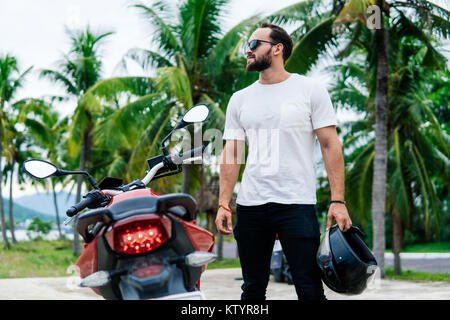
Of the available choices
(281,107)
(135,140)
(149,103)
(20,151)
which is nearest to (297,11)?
(149,103)

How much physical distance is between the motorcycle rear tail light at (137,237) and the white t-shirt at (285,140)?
A: 1001 mm

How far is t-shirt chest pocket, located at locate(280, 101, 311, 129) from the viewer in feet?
8.55

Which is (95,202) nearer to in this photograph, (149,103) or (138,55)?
(149,103)

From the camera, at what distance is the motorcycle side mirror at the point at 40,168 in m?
2.21

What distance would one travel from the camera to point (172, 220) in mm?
1712

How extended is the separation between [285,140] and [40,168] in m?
1.19

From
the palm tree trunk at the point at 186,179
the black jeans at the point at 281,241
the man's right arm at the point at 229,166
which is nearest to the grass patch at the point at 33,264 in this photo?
the palm tree trunk at the point at 186,179

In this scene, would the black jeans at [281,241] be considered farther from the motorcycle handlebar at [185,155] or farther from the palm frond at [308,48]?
the palm frond at [308,48]

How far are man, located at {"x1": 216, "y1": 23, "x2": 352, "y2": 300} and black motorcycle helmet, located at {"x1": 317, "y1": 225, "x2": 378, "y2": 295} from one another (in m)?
0.09

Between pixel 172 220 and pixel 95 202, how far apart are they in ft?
1.98

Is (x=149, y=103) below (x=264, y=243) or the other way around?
the other way around

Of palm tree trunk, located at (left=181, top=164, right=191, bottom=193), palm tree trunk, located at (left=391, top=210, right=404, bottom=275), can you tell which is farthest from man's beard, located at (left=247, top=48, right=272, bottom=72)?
palm tree trunk, located at (left=391, top=210, right=404, bottom=275)

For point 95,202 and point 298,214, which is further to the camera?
point 298,214

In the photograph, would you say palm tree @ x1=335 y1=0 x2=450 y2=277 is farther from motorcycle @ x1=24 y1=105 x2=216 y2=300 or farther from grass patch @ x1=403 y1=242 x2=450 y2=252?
grass patch @ x1=403 y1=242 x2=450 y2=252
